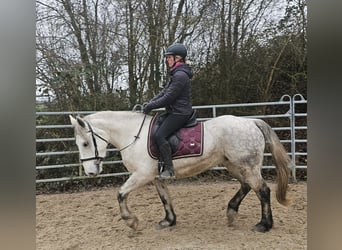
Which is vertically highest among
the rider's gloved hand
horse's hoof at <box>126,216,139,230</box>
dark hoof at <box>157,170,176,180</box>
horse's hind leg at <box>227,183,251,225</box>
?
the rider's gloved hand

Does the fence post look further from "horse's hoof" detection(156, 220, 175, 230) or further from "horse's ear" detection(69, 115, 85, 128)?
"horse's ear" detection(69, 115, 85, 128)

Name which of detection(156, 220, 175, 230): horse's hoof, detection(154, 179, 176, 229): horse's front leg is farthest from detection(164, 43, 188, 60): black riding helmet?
detection(156, 220, 175, 230): horse's hoof

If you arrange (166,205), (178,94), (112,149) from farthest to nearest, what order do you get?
(112,149) < (166,205) < (178,94)

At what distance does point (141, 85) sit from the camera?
7.72 feet

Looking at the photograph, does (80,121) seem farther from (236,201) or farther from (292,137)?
(292,137)

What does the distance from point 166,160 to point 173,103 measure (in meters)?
0.35

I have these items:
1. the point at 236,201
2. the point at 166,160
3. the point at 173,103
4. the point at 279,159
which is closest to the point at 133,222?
the point at 166,160

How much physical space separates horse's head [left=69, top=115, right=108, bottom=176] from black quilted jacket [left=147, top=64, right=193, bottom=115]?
43 cm

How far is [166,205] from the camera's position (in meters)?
2.16

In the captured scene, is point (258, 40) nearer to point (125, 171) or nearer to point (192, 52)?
point (192, 52)

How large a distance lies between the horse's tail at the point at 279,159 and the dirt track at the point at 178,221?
48 mm

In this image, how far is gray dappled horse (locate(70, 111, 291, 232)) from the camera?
208 centimetres

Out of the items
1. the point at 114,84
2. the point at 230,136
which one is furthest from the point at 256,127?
the point at 114,84
